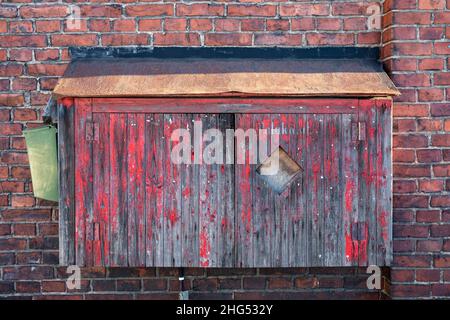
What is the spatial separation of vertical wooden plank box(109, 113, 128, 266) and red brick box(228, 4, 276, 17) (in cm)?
99

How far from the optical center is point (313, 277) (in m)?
3.30

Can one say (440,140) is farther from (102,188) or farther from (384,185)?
(102,188)

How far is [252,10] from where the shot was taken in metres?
3.22

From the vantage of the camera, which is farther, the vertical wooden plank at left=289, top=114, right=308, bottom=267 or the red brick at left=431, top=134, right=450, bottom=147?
the red brick at left=431, top=134, right=450, bottom=147

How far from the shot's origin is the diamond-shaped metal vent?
2889mm

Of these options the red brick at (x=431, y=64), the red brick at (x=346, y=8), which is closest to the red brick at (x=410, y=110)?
the red brick at (x=431, y=64)

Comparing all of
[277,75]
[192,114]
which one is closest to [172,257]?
[192,114]

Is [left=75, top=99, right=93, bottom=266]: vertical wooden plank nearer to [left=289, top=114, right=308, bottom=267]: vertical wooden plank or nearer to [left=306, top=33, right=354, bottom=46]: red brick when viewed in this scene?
[left=289, top=114, right=308, bottom=267]: vertical wooden plank

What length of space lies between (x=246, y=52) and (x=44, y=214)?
1637 mm

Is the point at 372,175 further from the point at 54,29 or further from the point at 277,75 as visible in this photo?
the point at 54,29

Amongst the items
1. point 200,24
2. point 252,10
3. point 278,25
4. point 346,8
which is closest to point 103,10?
point 200,24

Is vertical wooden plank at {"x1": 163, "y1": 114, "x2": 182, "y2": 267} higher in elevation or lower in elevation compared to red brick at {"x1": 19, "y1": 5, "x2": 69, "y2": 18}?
lower

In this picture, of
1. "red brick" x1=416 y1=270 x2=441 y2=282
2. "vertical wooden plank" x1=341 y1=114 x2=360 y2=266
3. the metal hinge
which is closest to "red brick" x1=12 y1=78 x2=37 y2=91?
the metal hinge

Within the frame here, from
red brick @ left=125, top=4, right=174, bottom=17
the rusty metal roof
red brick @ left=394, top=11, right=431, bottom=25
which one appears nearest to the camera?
the rusty metal roof
